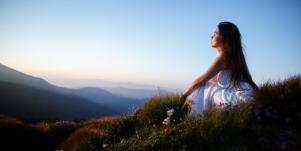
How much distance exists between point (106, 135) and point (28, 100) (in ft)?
323

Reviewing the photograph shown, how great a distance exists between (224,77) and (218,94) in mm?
482

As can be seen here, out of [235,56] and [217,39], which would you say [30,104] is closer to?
[217,39]

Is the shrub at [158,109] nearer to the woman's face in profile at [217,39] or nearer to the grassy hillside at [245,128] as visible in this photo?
the grassy hillside at [245,128]

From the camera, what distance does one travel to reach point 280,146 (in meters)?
4.84

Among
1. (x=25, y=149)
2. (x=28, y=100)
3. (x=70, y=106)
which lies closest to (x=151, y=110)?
(x=25, y=149)

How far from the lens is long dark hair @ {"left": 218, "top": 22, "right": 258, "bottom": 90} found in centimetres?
721

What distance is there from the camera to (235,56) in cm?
734

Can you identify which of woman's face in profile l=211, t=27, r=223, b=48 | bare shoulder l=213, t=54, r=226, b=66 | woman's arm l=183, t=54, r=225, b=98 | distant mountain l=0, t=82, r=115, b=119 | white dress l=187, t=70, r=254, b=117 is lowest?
distant mountain l=0, t=82, r=115, b=119

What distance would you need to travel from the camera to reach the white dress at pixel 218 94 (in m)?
6.91

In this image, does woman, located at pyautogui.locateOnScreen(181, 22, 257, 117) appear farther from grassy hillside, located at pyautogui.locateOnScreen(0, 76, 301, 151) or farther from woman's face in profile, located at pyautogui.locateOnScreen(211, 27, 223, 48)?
grassy hillside, located at pyautogui.locateOnScreen(0, 76, 301, 151)

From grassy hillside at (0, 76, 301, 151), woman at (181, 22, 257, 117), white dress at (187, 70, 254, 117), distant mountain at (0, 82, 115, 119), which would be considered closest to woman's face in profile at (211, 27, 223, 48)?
woman at (181, 22, 257, 117)

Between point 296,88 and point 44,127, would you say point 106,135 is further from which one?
point 44,127

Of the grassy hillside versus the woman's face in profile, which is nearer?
the grassy hillside

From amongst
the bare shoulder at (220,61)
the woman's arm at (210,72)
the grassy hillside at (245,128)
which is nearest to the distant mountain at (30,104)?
the woman's arm at (210,72)
